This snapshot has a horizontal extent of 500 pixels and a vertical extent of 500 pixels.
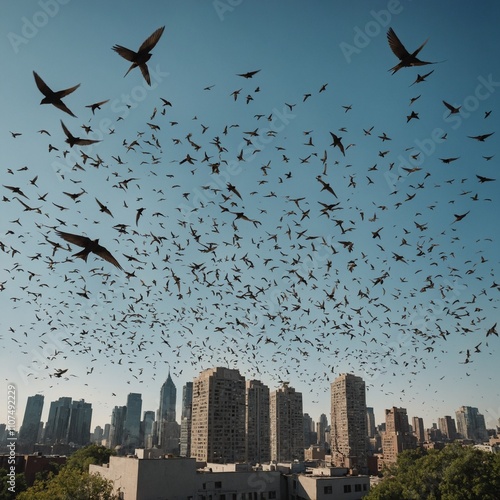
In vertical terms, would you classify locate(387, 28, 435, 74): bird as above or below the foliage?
above

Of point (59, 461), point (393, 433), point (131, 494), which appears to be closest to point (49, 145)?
point (131, 494)

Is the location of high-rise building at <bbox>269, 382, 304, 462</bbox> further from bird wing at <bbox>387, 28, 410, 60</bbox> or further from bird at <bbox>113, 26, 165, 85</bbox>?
bird at <bbox>113, 26, 165, 85</bbox>

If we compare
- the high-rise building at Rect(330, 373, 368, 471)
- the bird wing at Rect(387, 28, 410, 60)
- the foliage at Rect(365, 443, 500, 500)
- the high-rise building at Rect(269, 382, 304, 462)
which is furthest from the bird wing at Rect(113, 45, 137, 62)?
the high-rise building at Rect(330, 373, 368, 471)

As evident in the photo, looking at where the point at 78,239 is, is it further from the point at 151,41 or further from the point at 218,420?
the point at 218,420

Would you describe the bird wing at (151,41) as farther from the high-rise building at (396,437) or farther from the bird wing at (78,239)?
the high-rise building at (396,437)

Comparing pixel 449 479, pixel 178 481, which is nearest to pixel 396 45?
pixel 449 479

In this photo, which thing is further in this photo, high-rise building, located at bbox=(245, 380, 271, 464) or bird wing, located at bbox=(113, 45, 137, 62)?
high-rise building, located at bbox=(245, 380, 271, 464)
